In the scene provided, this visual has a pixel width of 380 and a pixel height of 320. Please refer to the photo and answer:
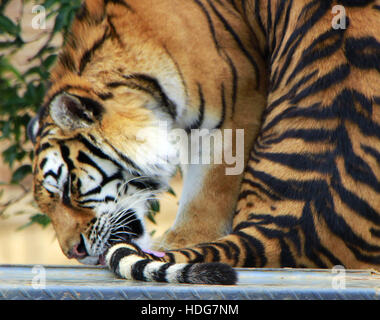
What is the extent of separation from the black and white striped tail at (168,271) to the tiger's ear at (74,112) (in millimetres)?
652

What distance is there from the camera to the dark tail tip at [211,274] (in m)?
1.51

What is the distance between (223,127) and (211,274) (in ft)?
3.19

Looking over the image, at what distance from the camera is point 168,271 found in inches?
61.2

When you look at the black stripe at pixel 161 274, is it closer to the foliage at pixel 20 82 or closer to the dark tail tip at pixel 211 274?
the dark tail tip at pixel 211 274

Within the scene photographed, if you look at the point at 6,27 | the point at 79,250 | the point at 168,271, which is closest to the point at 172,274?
the point at 168,271

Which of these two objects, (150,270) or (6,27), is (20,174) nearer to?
(6,27)

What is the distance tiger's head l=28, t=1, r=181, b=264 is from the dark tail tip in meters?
0.79

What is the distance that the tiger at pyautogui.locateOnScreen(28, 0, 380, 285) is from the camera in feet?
6.12

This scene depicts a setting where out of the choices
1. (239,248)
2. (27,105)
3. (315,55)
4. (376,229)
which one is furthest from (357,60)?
(27,105)

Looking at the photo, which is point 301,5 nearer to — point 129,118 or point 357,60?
point 357,60

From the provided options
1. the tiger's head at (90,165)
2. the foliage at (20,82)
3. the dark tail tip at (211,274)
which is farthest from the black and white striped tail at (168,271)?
the foliage at (20,82)

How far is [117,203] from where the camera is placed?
233 cm
